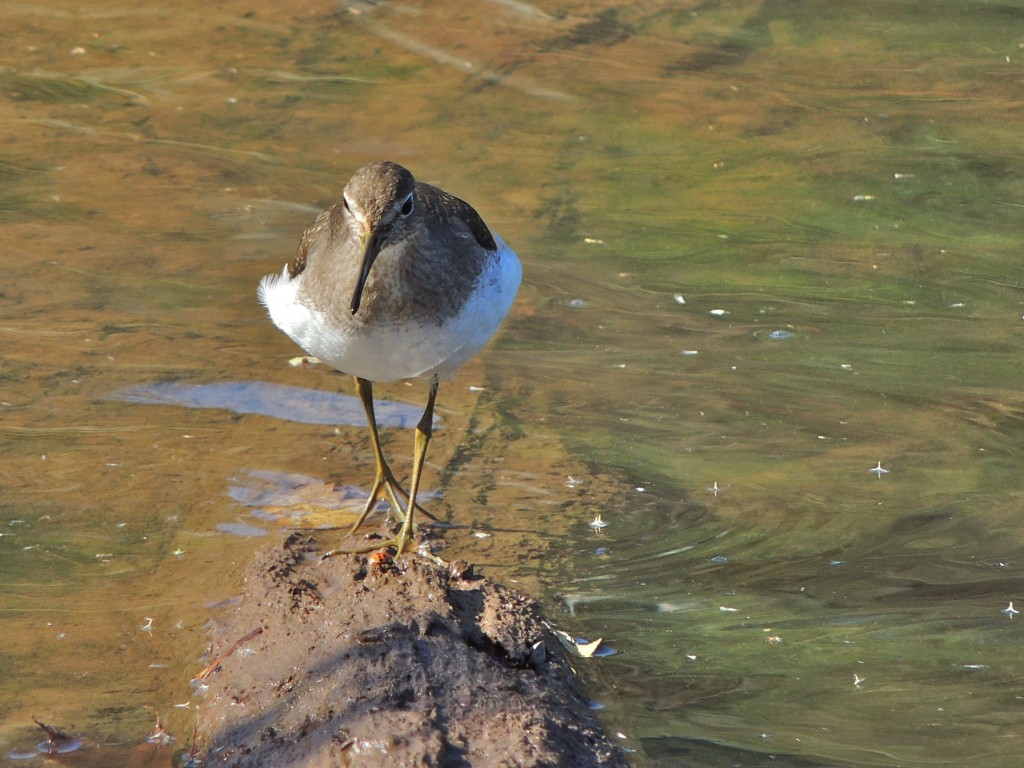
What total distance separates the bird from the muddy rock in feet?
2.16

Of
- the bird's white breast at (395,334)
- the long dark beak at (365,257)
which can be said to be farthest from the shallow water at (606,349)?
the long dark beak at (365,257)

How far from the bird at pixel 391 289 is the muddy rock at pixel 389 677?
659mm

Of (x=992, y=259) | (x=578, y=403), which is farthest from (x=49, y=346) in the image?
(x=992, y=259)

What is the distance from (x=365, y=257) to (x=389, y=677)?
1.38 m

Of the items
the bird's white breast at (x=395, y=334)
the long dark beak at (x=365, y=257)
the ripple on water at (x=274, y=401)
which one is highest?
the long dark beak at (x=365, y=257)

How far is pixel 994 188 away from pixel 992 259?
100 centimetres

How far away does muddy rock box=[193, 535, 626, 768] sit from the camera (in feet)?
11.4

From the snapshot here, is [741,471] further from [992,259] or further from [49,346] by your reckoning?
[49,346]

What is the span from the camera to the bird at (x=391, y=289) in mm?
4312

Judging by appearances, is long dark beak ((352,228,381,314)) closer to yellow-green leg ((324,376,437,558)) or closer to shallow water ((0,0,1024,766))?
yellow-green leg ((324,376,437,558))

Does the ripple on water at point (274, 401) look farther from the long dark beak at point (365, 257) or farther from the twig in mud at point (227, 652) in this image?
the twig in mud at point (227, 652)

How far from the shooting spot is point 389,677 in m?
3.65

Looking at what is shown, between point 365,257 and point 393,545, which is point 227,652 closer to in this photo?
point 393,545

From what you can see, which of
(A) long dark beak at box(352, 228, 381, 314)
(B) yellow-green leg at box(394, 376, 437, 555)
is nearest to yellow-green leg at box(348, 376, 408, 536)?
(B) yellow-green leg at box(394, 376, 437, 555)
